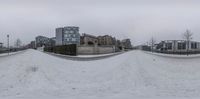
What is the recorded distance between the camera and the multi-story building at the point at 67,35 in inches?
3787

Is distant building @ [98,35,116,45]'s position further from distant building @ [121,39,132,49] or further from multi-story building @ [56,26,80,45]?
multi-story building @ [56,26,80,45]

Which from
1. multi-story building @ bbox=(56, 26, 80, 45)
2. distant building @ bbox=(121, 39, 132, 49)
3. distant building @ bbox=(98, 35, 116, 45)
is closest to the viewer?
multi-story building @ bbox=(56, 26, 80, 45)

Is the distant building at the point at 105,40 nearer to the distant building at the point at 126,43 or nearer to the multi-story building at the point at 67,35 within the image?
the distant building at the point at 126,43

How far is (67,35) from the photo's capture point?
102m

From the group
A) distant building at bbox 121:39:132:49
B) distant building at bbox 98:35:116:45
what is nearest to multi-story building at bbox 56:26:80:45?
distant building at bbox 98:35:116:45

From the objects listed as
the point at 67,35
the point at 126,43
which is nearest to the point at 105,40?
the point at 126,43

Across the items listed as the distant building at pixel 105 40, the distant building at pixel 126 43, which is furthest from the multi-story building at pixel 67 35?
the distant building at pixel 126 43

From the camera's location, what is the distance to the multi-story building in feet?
316

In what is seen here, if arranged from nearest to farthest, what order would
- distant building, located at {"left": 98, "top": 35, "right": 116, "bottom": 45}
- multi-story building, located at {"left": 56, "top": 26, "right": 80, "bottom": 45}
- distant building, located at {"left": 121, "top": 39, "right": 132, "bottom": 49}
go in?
multi-story building, located at {"left": 56, "top": 26, "right": 80, "bottom": 45} < distant building, located at {"left": 121, "top": 39, "right": 132, "bottom": 49} < distant building, located at {"left": 98, "top": 35, "right": 116, "bottom": 45}

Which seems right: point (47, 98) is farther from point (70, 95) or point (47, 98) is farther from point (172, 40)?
point (172, 40)

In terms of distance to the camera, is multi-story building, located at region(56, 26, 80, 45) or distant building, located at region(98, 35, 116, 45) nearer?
multi-story building, located at region(56, 26, 80, 45)

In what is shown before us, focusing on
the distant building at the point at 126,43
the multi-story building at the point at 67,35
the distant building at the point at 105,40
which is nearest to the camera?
the multi-story building at the point at 67,35

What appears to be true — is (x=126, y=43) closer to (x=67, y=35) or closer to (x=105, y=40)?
(x=105, y=40)

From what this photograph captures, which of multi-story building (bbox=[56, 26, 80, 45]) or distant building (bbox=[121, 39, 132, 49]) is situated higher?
multi-story building (bbox=[56, 26, 80, 45])
